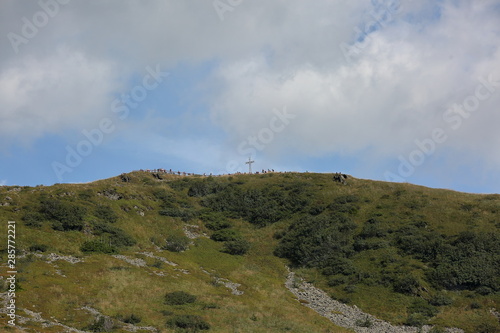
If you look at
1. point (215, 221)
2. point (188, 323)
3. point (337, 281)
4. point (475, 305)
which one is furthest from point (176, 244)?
point (475, 305)

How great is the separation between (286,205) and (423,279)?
122ft

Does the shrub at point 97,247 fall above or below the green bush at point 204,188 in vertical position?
below

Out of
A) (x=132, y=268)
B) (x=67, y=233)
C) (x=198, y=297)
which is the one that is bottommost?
(x=198, y=297)

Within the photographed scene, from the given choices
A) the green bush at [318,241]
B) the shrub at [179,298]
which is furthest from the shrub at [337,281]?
the shrub at [179,298]

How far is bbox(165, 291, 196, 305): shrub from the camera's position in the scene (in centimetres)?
4434

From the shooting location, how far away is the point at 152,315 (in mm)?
39719

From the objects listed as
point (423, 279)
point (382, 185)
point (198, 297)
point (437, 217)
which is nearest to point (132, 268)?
point (198, 297)

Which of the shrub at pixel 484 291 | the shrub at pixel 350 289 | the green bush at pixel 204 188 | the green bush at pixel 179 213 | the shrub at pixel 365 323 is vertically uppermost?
the green bush at pixel 204 188

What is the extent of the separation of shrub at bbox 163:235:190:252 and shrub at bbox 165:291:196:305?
21.6 meters

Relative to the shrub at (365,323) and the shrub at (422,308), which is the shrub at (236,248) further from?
the shrub at (422,308)

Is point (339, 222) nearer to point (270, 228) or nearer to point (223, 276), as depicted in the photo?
point (270, 228)

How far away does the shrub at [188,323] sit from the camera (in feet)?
123

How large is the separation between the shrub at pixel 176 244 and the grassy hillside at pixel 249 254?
0.24 metres

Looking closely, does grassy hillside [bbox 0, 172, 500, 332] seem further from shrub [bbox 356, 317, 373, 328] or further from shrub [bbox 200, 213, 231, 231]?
shrub [bbox 356, 317, 373, 328]
